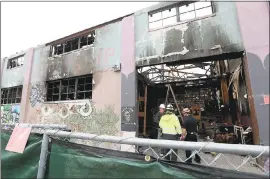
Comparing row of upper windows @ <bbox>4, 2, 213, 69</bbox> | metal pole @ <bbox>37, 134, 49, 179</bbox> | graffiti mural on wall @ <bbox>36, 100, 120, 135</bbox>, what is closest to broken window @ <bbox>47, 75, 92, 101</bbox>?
graffiti mural on wall @ <bbox>36, 100, 120, 135</bbox>

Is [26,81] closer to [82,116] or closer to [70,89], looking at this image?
[70,89]

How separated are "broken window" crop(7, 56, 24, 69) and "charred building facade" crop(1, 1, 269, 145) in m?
0.08

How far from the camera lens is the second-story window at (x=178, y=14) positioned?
6.93 m

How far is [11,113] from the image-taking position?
1212cm

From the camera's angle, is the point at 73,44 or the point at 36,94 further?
the point at 36,94

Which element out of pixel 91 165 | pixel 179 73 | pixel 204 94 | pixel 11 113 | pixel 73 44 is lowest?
pixel 91 165

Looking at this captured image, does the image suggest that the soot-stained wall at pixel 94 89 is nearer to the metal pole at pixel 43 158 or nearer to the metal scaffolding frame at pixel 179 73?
the metal scaffolding frame at pixel 179 73

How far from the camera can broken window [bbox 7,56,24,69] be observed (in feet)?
42.0

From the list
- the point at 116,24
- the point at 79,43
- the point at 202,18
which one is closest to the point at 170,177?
the point at 202,18

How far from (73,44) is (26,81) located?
4.18m

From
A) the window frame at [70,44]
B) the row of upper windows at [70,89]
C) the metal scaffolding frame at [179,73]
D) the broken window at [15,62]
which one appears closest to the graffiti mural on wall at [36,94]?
the row of upper windows at [70,89]

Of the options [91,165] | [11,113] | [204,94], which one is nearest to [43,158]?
[91,165]

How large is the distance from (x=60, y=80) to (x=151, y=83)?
18.8 feet

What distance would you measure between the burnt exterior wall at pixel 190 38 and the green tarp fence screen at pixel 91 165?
19.1ft
